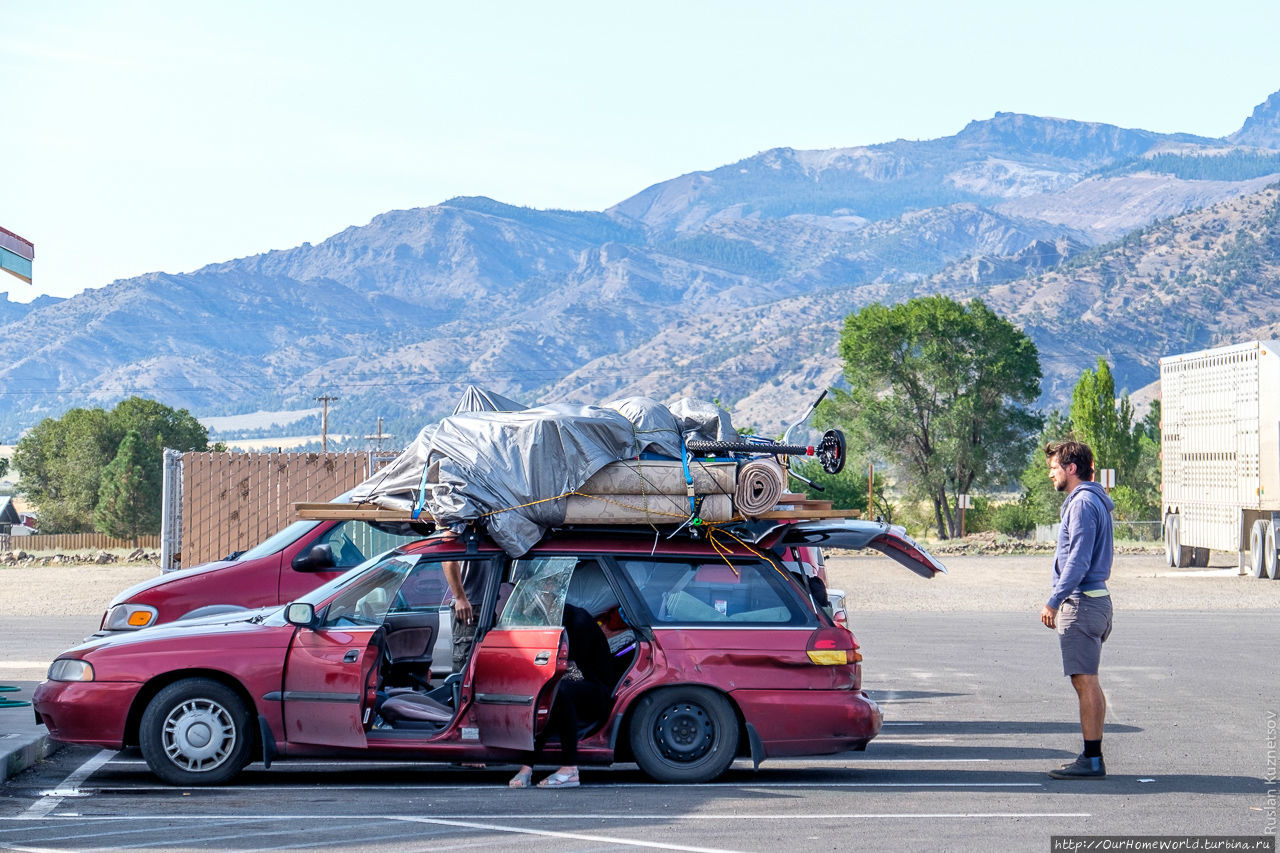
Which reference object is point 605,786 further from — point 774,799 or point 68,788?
point 68,788

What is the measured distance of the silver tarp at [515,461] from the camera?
9359 mm

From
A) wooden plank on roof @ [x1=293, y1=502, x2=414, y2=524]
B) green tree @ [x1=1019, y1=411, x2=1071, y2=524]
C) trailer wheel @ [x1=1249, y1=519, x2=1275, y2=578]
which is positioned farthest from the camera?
green tree @ [x1=1019, y1=411, x2=1071, y2=524]

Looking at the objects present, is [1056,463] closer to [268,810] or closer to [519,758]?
[519,758]

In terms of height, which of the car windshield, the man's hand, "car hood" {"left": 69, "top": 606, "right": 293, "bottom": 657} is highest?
the car windshield

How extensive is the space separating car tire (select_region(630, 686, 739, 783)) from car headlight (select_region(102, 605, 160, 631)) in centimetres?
438

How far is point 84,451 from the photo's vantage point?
82.9m

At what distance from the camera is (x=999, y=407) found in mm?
68688

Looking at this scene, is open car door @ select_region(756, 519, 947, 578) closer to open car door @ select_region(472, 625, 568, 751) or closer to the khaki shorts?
the khaki shorts

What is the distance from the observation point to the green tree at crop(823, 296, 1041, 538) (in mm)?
67562

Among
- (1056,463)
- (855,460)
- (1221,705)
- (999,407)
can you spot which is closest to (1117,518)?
(999,407)

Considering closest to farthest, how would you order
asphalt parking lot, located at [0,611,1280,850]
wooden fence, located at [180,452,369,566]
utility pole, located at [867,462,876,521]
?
asphalt parking lot, located at [0,611,1280,850], wooden fence, located at [180,452,369,566], utility pole, located at [867,462,876,521]

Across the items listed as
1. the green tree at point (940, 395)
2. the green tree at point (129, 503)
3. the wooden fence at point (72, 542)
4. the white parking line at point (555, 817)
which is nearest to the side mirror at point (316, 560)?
the white parking line at point (555, 817)

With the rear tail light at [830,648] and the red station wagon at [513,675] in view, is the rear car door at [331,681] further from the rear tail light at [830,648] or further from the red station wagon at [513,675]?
the rear tail light at [830,648]

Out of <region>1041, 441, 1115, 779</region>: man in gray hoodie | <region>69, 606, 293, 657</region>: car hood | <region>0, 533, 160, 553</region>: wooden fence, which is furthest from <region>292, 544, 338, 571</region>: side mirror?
<region>0, 533, 160, 553</region>: wooden fence
